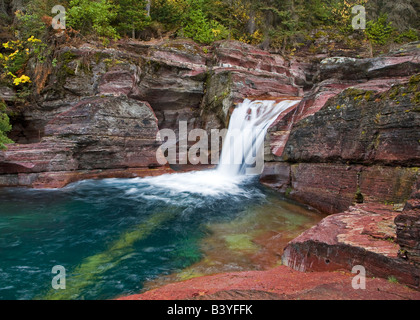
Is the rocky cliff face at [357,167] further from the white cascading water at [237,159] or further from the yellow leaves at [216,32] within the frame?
the yellow leaves at [216,32]

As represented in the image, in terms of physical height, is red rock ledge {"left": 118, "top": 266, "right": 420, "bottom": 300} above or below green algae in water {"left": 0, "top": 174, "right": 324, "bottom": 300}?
above

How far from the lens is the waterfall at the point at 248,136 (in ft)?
39.1

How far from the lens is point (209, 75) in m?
16.4

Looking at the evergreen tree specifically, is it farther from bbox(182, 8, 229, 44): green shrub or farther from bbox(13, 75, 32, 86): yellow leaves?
bbox(13, 75, 32, 86): yellow leaves

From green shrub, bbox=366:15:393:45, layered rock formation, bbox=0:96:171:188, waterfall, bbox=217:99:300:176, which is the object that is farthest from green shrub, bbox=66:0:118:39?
green shrub, bbox=366:15:393:45

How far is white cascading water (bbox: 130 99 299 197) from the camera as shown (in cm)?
1090

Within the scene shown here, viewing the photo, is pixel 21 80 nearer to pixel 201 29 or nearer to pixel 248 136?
pixel 201 29

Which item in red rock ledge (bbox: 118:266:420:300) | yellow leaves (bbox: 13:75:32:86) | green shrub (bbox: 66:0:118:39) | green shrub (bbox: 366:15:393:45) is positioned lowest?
red rock ledge (bbox: 118:266:420:300)

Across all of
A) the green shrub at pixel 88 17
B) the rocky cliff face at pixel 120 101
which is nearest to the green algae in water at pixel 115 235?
the rocky cliff face at pixel 120 101

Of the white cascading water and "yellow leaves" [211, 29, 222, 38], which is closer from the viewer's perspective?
the white cascading water

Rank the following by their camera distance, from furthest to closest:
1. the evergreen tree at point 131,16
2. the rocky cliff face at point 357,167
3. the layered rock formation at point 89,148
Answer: the evergreen tree at point 131,16, the layered rock formation at point 89,148, the rocky cliff face at point 357,167

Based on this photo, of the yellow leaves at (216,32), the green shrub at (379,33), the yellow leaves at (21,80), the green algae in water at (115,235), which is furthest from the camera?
the green shrub at (379,33)

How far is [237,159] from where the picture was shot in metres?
12.8
